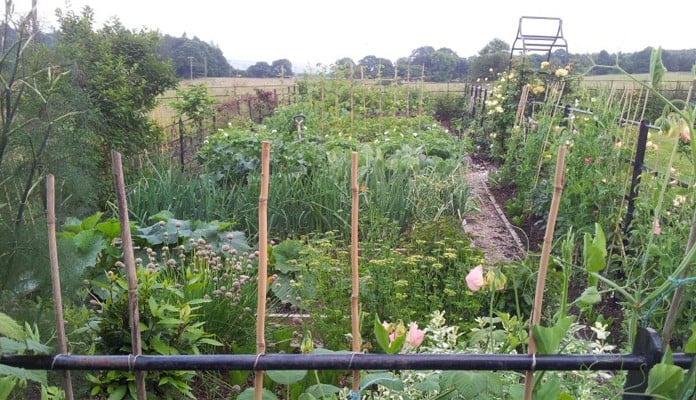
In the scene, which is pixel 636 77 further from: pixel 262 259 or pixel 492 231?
pixel 492 231

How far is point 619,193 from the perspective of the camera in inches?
158

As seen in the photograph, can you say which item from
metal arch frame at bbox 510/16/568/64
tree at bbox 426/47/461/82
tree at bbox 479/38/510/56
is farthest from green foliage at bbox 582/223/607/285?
tree at bbox 479/38/510/56

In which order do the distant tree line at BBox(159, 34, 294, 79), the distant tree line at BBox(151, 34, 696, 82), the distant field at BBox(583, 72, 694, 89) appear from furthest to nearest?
the distant tree line at BBox(159, 34, 294, 79), the distant tree line at BBox(151, 34, 696, 82), the distant field at BBox(583, 72, 694, 89)

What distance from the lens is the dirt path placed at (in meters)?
4.57

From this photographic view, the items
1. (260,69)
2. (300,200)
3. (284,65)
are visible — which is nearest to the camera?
(300,200)

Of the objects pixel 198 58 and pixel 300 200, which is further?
pixel 198 58

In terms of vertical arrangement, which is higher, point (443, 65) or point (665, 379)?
point (443, 65)

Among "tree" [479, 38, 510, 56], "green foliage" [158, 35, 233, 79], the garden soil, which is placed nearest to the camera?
the garden soil

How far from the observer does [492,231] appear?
17.6 ft

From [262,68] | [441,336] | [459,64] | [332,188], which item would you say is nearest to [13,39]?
[441,336]

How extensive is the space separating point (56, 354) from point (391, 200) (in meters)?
3.71

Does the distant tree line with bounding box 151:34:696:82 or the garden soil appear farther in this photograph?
the distant tree line with bounding box 151:34:696:82

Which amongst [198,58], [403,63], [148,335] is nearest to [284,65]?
[198,58]

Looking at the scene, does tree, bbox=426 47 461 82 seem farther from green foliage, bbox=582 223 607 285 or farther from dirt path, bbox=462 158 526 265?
green foliage, bbox=582 223 607 285
